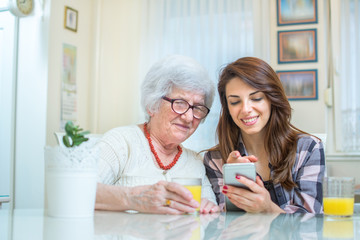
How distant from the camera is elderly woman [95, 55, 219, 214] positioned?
163cm

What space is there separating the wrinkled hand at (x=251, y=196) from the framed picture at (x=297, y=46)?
2.69 meters

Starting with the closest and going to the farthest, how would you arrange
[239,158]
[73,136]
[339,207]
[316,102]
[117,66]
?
[73,136], [339,207], [239,158], [316,102], [117,66]

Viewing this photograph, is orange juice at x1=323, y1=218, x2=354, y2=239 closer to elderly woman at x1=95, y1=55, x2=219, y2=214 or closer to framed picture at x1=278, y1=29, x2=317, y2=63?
elderly woman at x1=95, y1=55, x2=219, y2=214

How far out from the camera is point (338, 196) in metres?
1.13

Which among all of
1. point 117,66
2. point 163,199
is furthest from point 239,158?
point 117,66

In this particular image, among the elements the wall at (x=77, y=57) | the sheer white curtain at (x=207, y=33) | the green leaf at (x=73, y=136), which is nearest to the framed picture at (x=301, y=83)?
the sheer white curtain at (x=207, y=33)

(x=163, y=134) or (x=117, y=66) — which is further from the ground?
(x=117, y=66)

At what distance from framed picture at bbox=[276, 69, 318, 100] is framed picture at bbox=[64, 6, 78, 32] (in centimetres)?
203

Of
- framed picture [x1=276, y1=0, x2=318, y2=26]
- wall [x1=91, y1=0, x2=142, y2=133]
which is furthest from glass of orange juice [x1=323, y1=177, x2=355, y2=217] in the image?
wall [x1=91, y1=0, x2=142, y2=133]

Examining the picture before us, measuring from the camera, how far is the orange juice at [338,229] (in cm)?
79

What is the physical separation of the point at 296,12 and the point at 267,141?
2.39m

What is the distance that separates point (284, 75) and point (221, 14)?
0.86 meters

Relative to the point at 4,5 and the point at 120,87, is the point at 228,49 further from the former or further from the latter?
the point at 4,5

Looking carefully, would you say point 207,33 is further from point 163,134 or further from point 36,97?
point 163,134
